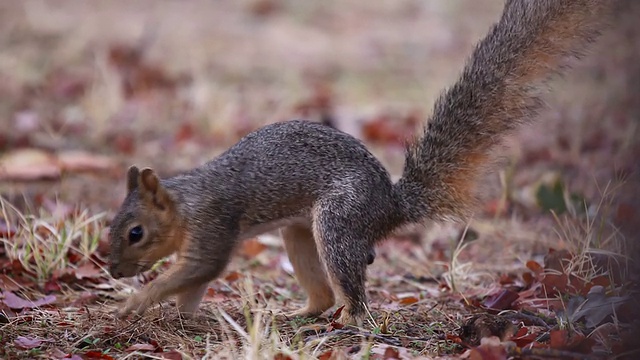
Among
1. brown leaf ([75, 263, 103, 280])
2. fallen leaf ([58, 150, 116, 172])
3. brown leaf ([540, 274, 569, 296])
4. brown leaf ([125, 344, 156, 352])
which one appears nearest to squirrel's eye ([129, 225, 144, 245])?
brown leaf ([125, 344, 156, 352])


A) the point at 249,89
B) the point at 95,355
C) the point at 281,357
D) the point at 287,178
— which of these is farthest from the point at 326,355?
the point at 249,89

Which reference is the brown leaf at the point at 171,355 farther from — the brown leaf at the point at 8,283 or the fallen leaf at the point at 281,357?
the brown leaf at the point at 8,283

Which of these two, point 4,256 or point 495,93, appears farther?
point 4,256

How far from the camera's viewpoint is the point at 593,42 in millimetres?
3668

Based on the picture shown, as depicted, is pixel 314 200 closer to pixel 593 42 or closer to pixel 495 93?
pixel 495 93

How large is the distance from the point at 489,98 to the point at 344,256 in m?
0.95

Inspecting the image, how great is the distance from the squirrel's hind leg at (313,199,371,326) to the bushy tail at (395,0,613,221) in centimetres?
38

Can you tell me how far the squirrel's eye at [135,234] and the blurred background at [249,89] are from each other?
142cm

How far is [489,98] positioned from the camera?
3.92m

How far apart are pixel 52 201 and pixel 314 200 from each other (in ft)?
8.13

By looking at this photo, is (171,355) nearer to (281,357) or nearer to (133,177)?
(281,357)

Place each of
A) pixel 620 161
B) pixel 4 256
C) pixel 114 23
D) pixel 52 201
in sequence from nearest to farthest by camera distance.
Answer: pixel 4 256, pixel 52 201, pixel 620 161, pixel 114 23

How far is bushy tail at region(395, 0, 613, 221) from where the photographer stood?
3.68 meters

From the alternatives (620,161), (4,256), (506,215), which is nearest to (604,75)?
(620,161)
